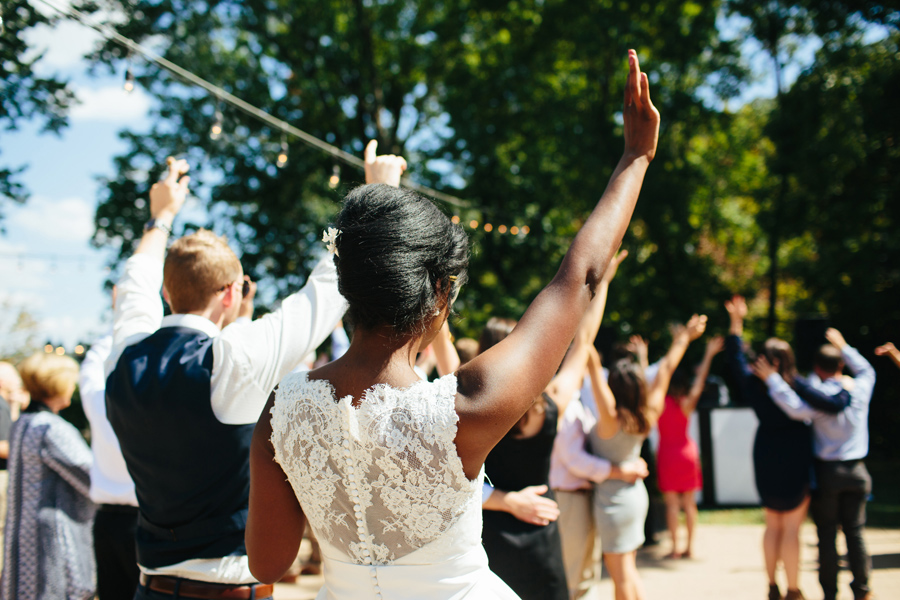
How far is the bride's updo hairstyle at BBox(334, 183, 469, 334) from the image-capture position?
123 cm

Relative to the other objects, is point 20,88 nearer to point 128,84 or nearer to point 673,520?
point 128,84

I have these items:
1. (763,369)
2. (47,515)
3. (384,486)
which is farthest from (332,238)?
(763,369)

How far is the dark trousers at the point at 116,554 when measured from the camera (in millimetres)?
2766

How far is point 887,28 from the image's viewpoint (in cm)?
1219

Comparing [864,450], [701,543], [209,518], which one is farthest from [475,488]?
[701,543]

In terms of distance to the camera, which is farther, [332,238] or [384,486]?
[332,238]

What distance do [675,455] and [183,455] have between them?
5.81m

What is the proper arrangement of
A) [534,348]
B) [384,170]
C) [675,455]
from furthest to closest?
1. [675,455]
2. [384,170]
3. [534,348]

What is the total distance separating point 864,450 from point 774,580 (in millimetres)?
1217

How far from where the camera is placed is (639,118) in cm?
132

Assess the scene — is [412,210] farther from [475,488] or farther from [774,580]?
[774,580]

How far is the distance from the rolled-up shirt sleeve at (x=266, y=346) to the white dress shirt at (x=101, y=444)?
143cm

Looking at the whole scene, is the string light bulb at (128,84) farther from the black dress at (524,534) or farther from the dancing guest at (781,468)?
the dancing guest at (781,468)

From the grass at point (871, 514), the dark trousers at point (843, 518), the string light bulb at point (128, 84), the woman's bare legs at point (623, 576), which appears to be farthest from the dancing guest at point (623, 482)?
the grass at point (871, 514)
